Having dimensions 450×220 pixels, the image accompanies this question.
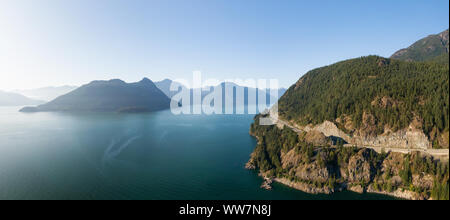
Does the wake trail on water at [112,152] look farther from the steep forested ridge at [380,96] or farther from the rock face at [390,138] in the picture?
the rock face at [390,138]

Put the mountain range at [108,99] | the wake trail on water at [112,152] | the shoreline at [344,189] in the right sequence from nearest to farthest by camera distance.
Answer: the shoreline at [344,189] → the wake trail on water at [112,152] → the mountain range at [108,99]

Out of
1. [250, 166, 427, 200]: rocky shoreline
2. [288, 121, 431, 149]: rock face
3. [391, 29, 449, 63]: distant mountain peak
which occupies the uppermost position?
[391, 29, 449, 63]: distant mountain peak

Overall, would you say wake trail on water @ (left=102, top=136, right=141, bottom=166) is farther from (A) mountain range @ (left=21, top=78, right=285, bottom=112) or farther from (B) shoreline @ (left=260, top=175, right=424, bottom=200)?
(A) mountain range @ (left=21, top=78, right=285, bottom=112)

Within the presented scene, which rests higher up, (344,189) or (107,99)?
(107,99)

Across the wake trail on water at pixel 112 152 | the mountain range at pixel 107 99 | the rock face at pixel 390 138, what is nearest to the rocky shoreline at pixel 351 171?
the rock face at pixel 390 138

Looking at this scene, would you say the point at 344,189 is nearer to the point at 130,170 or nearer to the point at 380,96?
the point at 380,96

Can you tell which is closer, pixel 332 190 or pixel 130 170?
pixel 332 190

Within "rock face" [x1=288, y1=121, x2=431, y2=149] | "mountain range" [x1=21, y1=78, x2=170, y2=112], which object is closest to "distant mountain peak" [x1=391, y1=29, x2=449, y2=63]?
"rock face" [x1=288, y1=121, x2=431, y2=149]

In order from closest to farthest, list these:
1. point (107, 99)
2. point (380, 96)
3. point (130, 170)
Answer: point (130, 170)
point (380, 96)
point (107, 99)

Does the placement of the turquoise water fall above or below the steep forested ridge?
below

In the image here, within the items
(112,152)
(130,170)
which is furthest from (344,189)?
(112,152)

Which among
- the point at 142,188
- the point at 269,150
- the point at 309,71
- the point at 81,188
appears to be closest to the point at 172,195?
the point at 142,188
